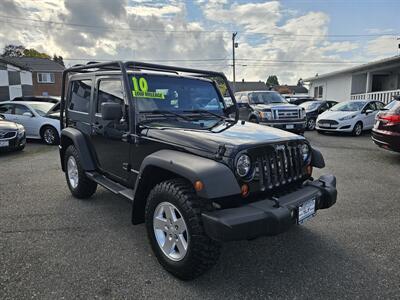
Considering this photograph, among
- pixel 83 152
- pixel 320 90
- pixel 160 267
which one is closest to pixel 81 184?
pixel 83 152

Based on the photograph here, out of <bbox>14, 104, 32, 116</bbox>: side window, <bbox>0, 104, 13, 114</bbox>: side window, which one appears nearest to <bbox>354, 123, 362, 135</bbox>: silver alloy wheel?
<bbox>14, 104, 32, 116</bbox>: side window

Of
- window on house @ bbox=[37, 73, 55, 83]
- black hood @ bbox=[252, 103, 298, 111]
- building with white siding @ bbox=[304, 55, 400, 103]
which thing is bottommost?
black hood @ bbox=[252, 103, 298, 111]

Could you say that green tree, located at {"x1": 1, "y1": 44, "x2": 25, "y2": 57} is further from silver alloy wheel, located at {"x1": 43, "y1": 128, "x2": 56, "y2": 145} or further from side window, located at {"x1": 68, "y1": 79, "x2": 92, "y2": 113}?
side window, located at {"x1": 68, "y1": 79, "x2": 92, "y2": 113}

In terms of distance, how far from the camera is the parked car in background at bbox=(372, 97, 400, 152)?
660cm

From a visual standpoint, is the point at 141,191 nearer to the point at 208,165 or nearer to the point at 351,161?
the point at 208,165

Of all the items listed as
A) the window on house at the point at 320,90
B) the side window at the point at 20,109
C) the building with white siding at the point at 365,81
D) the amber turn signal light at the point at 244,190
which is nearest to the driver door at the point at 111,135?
the amber turn signal light at the point at 244,190

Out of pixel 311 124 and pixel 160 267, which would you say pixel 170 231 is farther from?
pixel 311 124

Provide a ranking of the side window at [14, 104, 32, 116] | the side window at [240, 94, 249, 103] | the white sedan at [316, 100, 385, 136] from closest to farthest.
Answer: the side window at [14, 104, 32, 116] < the side window at [240, 94, 249, 103] < the white sedan at [316, 100, 385, 136]

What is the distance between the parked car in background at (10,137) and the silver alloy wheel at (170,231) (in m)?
7.44

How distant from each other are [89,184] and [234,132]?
259 centimetres

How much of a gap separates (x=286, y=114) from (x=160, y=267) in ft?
27.7

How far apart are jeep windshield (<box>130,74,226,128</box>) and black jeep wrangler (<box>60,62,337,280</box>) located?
1cm

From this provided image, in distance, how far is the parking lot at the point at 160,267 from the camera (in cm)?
255

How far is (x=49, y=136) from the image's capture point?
404 inches
